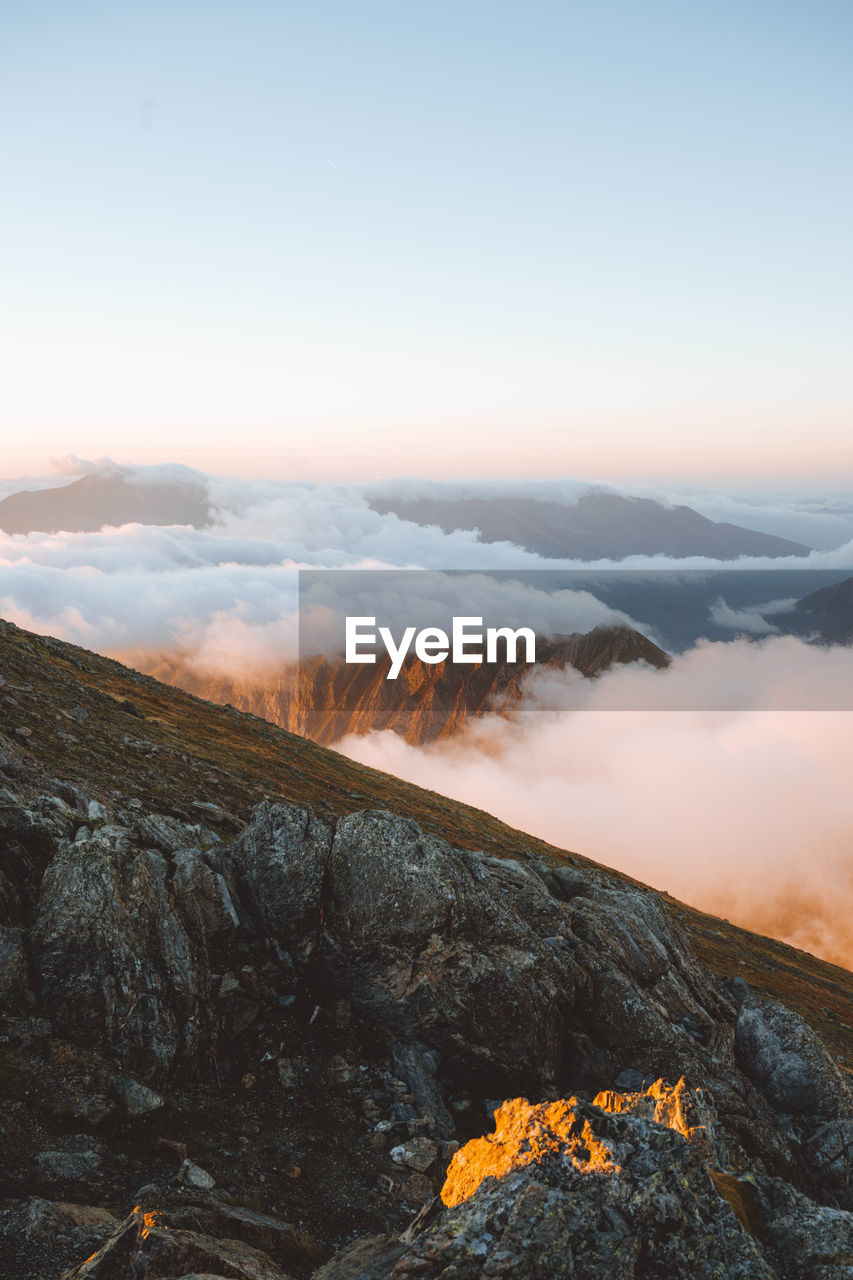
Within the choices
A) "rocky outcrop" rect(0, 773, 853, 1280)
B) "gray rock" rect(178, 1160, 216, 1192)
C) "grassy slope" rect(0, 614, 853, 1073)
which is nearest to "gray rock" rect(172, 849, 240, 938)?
"rocky outcrop" rect(0, 773, 853, 1280)

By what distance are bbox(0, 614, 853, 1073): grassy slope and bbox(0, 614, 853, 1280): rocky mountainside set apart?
234 inches

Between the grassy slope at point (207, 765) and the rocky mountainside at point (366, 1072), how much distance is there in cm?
594

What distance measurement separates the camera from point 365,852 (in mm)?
30484

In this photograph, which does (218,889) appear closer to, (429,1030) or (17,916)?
(17,916)

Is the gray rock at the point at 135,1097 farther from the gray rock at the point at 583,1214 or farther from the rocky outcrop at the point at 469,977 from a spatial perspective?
the rocky outcrop at the point at 469,977

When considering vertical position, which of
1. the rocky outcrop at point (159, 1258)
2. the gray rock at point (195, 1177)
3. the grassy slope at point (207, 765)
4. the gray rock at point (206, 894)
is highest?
the rocky outcrop at point (159, 1258)

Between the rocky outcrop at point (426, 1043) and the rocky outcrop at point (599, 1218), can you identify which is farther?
the rocky outcrop at point (426, 1043)

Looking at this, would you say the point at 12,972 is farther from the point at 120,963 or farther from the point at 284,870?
the point at 284,870

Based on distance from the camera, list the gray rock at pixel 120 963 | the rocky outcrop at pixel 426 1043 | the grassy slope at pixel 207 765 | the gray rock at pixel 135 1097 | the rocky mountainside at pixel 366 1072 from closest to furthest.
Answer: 1. the rocky outcrop at pixel 426 1043
2. the rocky mountainside at pixel 366 1072
3. the gray rock at pixel 135 1097
4. the gray rock at pixel 120 963
5. the grassy slope at pixel 207 765

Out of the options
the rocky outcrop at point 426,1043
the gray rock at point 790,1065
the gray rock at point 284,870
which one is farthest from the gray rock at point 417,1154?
the gray rock at point 790,1065

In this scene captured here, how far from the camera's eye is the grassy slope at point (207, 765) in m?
49.3

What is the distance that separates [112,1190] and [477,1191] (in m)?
9.79

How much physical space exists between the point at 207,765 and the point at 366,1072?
4541 centimetres

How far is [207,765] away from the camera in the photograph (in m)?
66.6
